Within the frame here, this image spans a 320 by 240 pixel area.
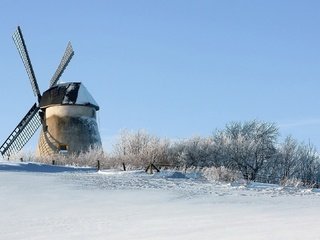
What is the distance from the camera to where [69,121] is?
3512cm

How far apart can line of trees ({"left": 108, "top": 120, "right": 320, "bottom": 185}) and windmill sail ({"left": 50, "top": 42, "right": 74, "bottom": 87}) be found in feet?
22.3

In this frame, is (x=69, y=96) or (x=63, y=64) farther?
(x=63, y=64)

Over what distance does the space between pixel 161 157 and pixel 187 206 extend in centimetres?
2465

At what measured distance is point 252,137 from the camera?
48719 millimetres

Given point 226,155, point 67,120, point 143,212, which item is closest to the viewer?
point 143,212

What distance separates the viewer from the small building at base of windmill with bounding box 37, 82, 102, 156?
35156 millimetres

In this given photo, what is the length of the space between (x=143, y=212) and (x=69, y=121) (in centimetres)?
2376

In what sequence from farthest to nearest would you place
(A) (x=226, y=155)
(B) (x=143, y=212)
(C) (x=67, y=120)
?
(A) (x=226, y=155), (C) (x=67, y=120), (B) (x=143, y=212)

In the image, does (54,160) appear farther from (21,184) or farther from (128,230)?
(128,230)

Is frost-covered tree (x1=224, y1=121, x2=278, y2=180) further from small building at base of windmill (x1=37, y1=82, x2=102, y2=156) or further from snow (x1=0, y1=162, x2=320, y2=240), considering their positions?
snow (x1=0, y1=162, x2=320, y2=240)

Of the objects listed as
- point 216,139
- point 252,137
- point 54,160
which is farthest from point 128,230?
point 252,137

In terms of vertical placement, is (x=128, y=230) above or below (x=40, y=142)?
below

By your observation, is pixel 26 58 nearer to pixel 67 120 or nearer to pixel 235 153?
pixel 67 120

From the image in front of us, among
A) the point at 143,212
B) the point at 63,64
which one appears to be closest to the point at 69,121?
the point at 63,64
